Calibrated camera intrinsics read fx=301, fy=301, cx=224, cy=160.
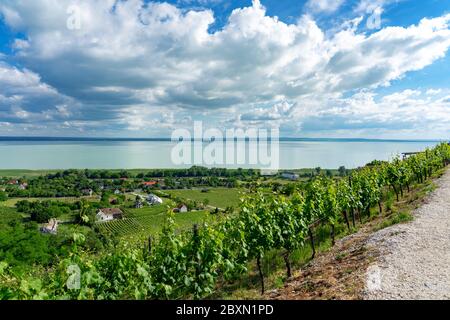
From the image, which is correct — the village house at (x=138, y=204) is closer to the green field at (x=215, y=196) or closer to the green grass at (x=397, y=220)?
the green field at (x=215, y=196)

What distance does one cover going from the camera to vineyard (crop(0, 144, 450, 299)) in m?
4.66

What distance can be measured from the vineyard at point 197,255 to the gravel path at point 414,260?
2240 millimetres

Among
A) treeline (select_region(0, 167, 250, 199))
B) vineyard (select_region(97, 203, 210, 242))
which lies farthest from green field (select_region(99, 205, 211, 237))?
treeline (select_region(0, 167, 250, 199))

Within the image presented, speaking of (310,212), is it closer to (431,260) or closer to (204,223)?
(431,260)

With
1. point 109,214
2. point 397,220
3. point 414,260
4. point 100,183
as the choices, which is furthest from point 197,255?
point 100,183

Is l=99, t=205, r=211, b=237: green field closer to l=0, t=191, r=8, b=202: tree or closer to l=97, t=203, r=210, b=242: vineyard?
l=97, t=203, r=210, b=242: vineyard

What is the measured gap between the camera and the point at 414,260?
671 cm

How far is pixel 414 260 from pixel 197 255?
484 centimetres

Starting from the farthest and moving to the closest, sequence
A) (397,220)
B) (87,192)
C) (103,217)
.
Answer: (87,192) → (103,217) → (397,220)

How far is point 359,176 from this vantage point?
536 inches

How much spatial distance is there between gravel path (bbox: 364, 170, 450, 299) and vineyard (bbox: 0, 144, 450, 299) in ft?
7.35

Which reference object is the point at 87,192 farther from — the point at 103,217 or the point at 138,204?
the point at 103,217
